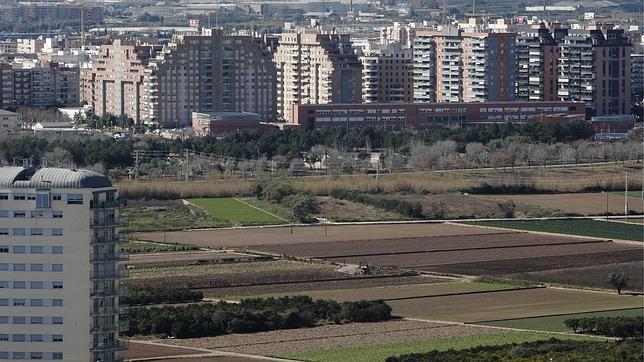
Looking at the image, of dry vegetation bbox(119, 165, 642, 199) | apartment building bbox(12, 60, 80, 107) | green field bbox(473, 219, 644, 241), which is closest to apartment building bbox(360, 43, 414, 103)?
apartment building bbox(12, 60, 80, 107)

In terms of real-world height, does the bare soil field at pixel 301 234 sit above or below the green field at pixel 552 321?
above

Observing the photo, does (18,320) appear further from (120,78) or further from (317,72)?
(317,72)

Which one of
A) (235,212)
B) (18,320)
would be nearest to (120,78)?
(235,212)

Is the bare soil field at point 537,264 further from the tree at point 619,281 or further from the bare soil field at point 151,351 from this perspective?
the bare soil field at point 151,351

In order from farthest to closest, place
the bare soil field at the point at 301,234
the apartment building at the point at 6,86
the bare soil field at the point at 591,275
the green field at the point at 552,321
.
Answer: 1. the apartment building at the point at 6,86
2. the bare soil field at the point at 301,234
3. the bare soil field at the point at 591,275
4. the green field at the point at 552,321

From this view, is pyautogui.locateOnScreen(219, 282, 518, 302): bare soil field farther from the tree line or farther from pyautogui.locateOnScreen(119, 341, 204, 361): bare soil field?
pyautogui.locateOnScreen(119, 341, 204, 361): bare soil field

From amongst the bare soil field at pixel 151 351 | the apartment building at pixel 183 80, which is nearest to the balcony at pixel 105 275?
the bare soil field at pixel 151 351

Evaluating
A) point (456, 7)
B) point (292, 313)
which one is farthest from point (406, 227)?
point (456, 7)
